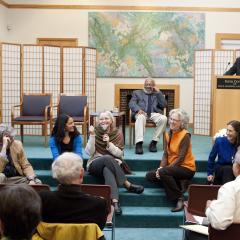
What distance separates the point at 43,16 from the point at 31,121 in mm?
3900

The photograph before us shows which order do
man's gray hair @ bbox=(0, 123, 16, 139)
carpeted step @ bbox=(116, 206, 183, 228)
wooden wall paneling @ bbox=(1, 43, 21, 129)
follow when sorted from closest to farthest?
1. man's gray hair @ bbox=(0, 123, 16, 139)
2. carpeted step @ bbox=(116, 206, 183, 228)
3. wooden wall paneling @ bbox=(1, 43, 21, 129)

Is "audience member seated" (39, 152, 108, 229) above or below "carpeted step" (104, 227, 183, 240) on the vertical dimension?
above

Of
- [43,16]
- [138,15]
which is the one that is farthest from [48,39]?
[138,15]

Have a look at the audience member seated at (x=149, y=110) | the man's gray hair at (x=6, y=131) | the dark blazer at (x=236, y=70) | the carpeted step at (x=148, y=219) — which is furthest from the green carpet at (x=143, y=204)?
the dark blazer at (x=236, y=70)

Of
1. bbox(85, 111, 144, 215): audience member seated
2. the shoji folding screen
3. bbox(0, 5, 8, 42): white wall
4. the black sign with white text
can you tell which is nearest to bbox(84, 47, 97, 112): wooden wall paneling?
the shoji folding screen

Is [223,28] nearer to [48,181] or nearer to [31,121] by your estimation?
[31,121]

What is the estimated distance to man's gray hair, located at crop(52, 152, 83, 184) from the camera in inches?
111

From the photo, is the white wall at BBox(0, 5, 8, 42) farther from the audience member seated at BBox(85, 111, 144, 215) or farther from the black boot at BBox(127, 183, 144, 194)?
the black boot at BBox(127, 183, 144, 194)

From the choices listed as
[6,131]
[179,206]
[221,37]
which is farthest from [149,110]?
[221,37]

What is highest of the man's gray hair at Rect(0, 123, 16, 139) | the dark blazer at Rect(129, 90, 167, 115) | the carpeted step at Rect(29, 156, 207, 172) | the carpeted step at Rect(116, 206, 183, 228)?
the dark blazer at Rect(129, 90, 167, 115)

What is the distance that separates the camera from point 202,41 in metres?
10.2

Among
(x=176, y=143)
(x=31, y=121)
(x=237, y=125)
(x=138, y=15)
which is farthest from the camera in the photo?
(x=138, y=15)

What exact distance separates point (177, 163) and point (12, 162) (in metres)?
1.82

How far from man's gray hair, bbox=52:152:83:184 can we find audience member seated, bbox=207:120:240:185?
2.37 meters
